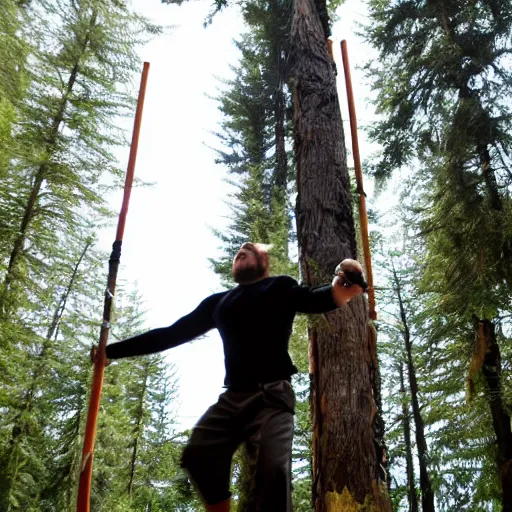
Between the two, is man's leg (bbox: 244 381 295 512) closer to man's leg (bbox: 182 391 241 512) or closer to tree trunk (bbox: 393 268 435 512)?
Answer: man's leg (bbox: 182 391 241 512)

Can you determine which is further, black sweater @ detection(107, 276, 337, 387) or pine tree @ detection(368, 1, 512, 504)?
pine tree @ detection(368, 1, 512, 504)

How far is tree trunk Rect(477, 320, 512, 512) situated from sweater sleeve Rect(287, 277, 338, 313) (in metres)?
5.81

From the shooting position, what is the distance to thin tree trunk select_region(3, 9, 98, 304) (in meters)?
8.22

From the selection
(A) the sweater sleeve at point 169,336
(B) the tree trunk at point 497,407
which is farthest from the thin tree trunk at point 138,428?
(A) the sweater sleeve at point 169,336

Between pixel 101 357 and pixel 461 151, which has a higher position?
pixel 461 151

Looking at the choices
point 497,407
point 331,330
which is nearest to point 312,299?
point 331,330

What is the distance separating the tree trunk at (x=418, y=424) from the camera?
12.0 m

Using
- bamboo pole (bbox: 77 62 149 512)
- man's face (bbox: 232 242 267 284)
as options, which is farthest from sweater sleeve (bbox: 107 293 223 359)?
man's face (bbox: 232 242 267 284)

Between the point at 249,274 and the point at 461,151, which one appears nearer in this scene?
the point at 249,274

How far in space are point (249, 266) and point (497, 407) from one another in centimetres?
646

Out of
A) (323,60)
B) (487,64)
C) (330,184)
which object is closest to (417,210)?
(487,64)

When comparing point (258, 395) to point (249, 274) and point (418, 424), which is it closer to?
point (249, 274)

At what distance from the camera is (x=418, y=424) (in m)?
13.6

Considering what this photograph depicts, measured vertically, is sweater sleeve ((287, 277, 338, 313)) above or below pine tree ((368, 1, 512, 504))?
below
